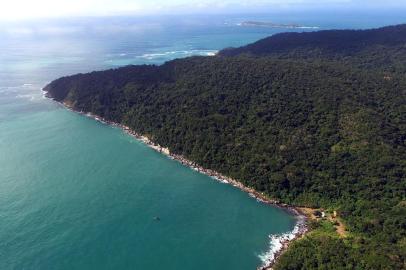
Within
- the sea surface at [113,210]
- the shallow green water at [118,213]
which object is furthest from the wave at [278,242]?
the shallow green water at [118,213]

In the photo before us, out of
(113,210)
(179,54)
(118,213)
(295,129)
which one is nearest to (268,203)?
(295,129)

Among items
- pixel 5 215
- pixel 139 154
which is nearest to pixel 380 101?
pixel 139 154

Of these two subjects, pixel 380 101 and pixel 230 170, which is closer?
pixel 230 170

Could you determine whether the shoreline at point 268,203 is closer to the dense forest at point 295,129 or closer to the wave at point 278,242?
the wave at point 278,242

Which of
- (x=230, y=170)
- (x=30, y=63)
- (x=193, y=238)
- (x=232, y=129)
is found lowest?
(x=193, y=238)

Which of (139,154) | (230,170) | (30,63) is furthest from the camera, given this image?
(30,63)

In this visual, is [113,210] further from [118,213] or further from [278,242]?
[278,242]

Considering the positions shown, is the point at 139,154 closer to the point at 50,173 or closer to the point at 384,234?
the point at 50,173
